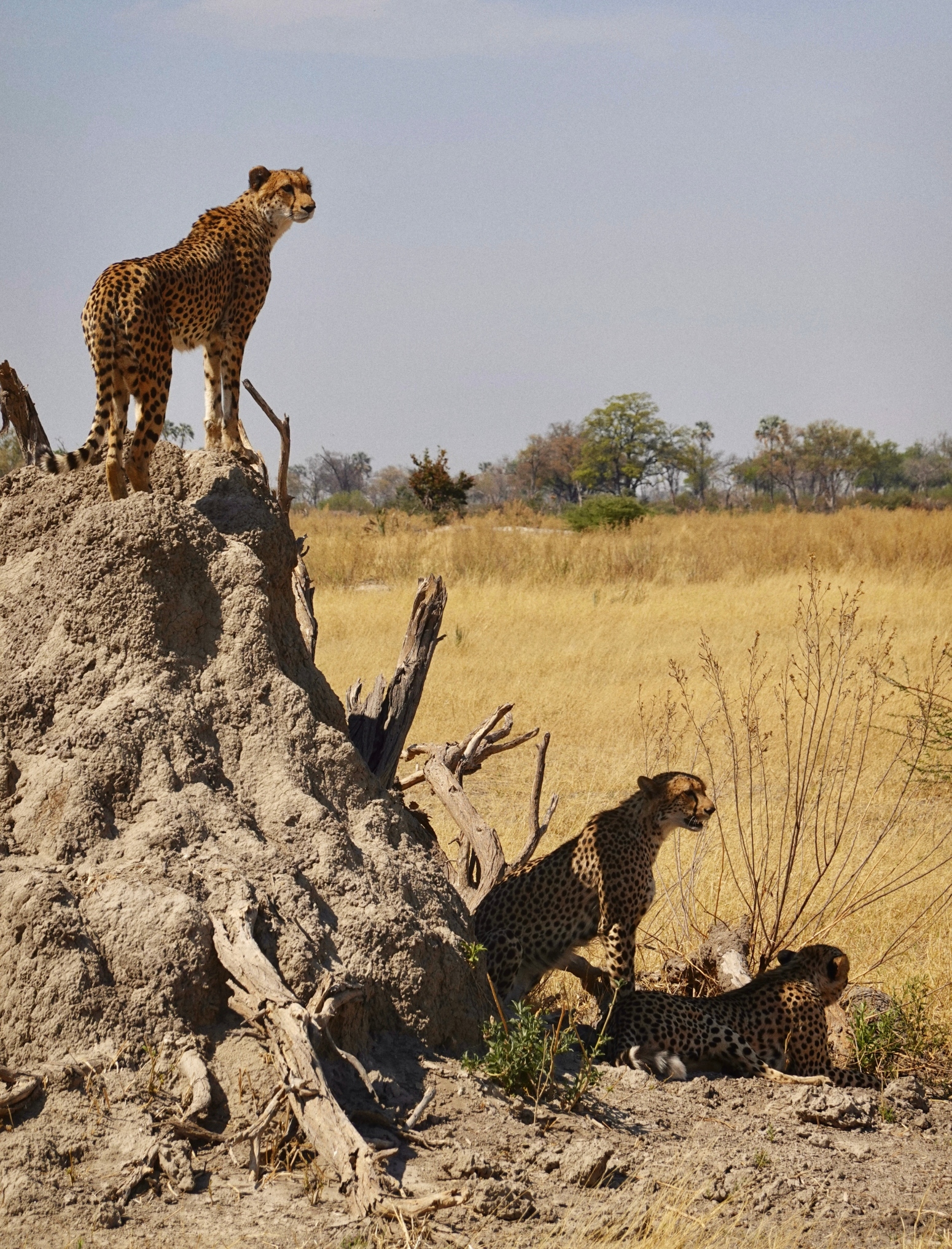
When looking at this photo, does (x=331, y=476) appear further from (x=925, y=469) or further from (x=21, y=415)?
(x=21, y=415)

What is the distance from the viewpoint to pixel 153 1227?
2.73m

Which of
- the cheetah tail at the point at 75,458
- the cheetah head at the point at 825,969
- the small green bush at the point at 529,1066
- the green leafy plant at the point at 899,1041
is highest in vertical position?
the cheetah tail at the point at 75,458

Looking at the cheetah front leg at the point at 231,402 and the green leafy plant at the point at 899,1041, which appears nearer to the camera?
the green leafy plant at the point at 899,1041

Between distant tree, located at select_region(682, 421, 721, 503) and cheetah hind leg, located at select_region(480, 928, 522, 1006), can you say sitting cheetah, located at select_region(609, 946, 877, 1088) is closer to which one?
cheetah hind leg, located at select_region(480, 928, 522, 1006)

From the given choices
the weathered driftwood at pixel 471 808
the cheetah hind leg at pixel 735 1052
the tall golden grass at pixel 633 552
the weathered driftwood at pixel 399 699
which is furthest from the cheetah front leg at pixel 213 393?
the tall golden grass at pixel 633 552

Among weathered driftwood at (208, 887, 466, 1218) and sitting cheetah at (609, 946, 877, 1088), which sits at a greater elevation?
weathered driftwood at (208, 887, 466, 1218)

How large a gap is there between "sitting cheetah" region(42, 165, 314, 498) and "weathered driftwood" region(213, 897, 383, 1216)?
1607 mm

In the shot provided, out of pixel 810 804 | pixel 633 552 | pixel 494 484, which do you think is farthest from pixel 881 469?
A: pixel 810 804

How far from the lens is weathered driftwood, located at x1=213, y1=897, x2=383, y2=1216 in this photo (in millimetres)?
2740

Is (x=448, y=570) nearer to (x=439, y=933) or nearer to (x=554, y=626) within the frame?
(x=554, y=626)

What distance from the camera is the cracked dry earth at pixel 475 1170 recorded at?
275 cm

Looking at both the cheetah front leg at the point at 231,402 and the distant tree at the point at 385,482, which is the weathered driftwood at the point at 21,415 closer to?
the cheetah front leg at the point at 231,402

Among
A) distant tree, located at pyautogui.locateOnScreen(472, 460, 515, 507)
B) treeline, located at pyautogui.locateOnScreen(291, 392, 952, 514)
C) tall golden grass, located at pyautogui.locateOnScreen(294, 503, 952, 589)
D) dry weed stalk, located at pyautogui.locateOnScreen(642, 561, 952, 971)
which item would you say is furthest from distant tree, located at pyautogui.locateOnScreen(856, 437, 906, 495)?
dry weed stalk, located at pyautogui.locateOnScreen(642, 561, 952, 971)

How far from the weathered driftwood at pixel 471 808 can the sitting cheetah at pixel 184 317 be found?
1.57 meters
